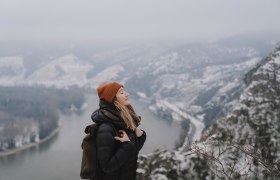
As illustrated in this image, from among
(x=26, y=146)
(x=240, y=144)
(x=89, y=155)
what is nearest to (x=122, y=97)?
(x=89, y=155)

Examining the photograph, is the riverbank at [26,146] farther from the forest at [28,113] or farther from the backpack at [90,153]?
the backpack at [90,153]

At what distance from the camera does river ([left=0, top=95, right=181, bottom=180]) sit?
39.2 meters

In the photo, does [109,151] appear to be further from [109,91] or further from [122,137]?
[109,91]

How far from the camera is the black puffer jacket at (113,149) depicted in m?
3.29

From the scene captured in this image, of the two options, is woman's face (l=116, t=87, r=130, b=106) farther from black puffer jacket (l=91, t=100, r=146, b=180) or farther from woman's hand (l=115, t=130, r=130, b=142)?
woman's hand (l=115, t=130, r=130, b=142)

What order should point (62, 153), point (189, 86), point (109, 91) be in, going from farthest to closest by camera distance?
point (189, 86), point (62, 153), point (109, 91)

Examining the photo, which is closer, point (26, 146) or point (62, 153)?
point (62, 153)

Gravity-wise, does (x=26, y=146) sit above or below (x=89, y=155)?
below

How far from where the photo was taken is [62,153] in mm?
48562

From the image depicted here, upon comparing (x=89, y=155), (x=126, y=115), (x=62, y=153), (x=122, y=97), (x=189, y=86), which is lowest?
(x=189, y=86)

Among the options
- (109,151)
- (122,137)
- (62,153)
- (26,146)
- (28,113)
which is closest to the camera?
(109,151)

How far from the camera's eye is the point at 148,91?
150 meters

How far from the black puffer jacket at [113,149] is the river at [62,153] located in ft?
110

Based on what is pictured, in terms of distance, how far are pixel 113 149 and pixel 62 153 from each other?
46.8 metres
